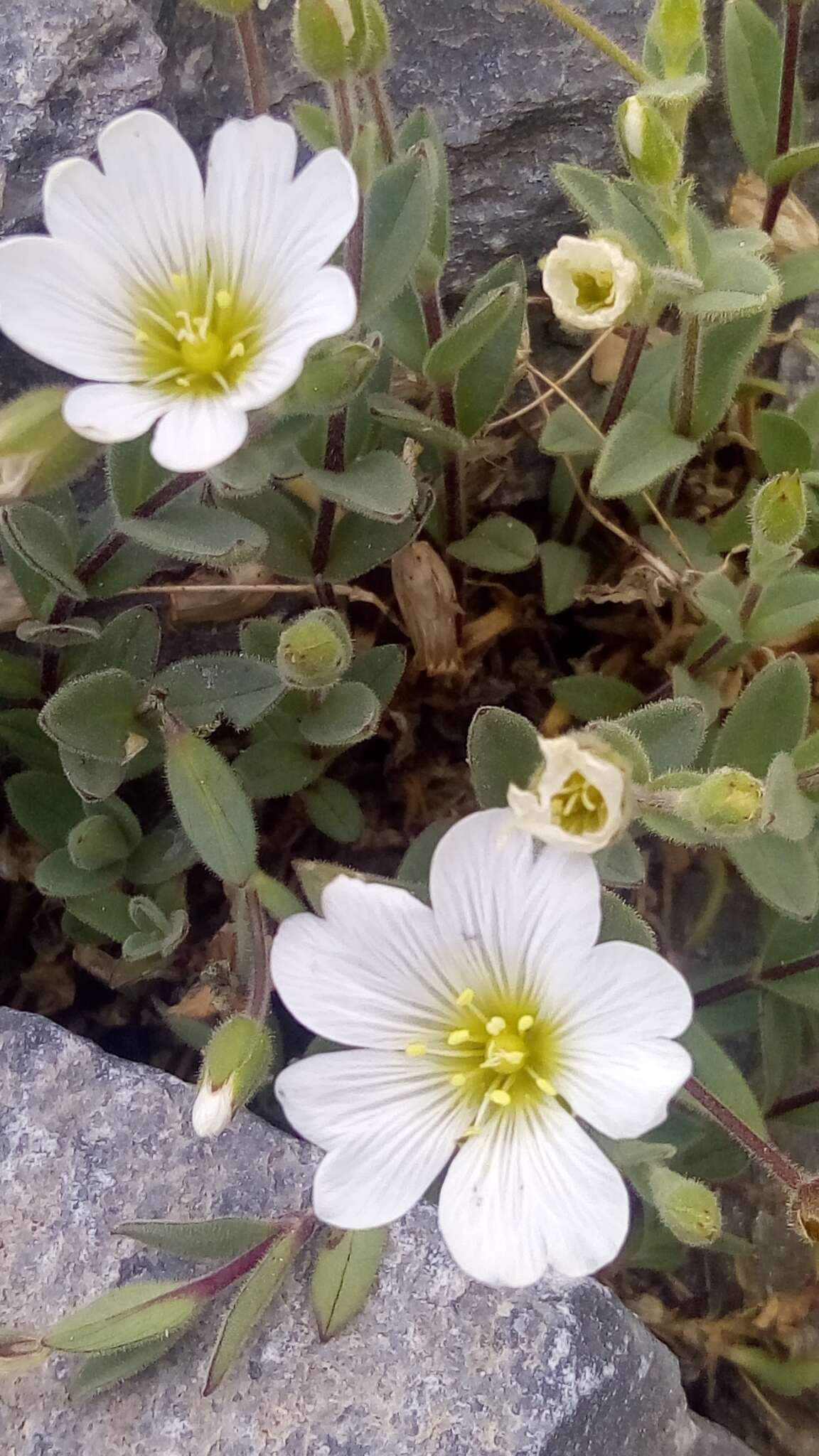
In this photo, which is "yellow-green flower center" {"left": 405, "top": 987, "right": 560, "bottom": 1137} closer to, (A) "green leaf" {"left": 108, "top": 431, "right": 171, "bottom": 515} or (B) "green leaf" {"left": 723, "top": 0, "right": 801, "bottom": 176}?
(A) "green leaf" {"left": 108, "top": 431, "right": 171, "bottom": 515}

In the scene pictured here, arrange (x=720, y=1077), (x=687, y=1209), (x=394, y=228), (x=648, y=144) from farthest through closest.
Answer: (x=720, y=1077), (x=394, y=228), (x=648, y=144), (x=687, y=1209)

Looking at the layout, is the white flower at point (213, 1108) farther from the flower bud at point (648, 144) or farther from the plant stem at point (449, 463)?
the flower bud at point (648, 144)

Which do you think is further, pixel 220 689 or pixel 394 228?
pixel 220 689

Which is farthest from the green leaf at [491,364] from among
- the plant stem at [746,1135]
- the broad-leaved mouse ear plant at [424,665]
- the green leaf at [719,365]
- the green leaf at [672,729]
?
the plant stem at [746,1135]

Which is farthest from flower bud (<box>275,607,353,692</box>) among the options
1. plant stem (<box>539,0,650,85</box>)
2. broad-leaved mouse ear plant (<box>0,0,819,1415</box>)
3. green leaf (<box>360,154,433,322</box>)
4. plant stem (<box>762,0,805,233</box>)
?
plant stem (<box>762,0,805,233</box>)

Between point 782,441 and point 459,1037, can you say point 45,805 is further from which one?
point 782,441

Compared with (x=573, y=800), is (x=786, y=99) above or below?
above

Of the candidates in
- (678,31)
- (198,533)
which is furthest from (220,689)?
(678,31)

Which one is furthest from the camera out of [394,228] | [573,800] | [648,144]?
[394,228]
